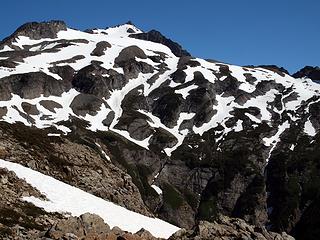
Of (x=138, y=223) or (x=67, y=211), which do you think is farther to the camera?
(x=138, y=223)

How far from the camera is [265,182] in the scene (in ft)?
634

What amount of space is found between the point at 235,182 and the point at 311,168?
1205 inches

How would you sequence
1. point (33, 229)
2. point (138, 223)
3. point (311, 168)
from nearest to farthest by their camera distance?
point (33, 229)
point (138, 223)
point (311, 168)

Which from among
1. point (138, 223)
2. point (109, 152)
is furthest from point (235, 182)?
point (138, 223)

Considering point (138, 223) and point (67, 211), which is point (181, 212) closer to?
point (138, 223)

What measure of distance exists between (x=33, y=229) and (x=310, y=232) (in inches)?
5555

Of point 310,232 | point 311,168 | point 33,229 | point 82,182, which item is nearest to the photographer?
point 33,229

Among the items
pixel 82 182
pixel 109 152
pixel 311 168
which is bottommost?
Answer: pixel 82 182

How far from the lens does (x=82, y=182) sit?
246 ft

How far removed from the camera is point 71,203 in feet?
171

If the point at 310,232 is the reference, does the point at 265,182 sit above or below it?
above

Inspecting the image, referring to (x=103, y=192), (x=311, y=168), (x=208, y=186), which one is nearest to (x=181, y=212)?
(x=208, y=186)

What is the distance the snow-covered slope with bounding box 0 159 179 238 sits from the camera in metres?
49.8

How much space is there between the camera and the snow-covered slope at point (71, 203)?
49844 mm
